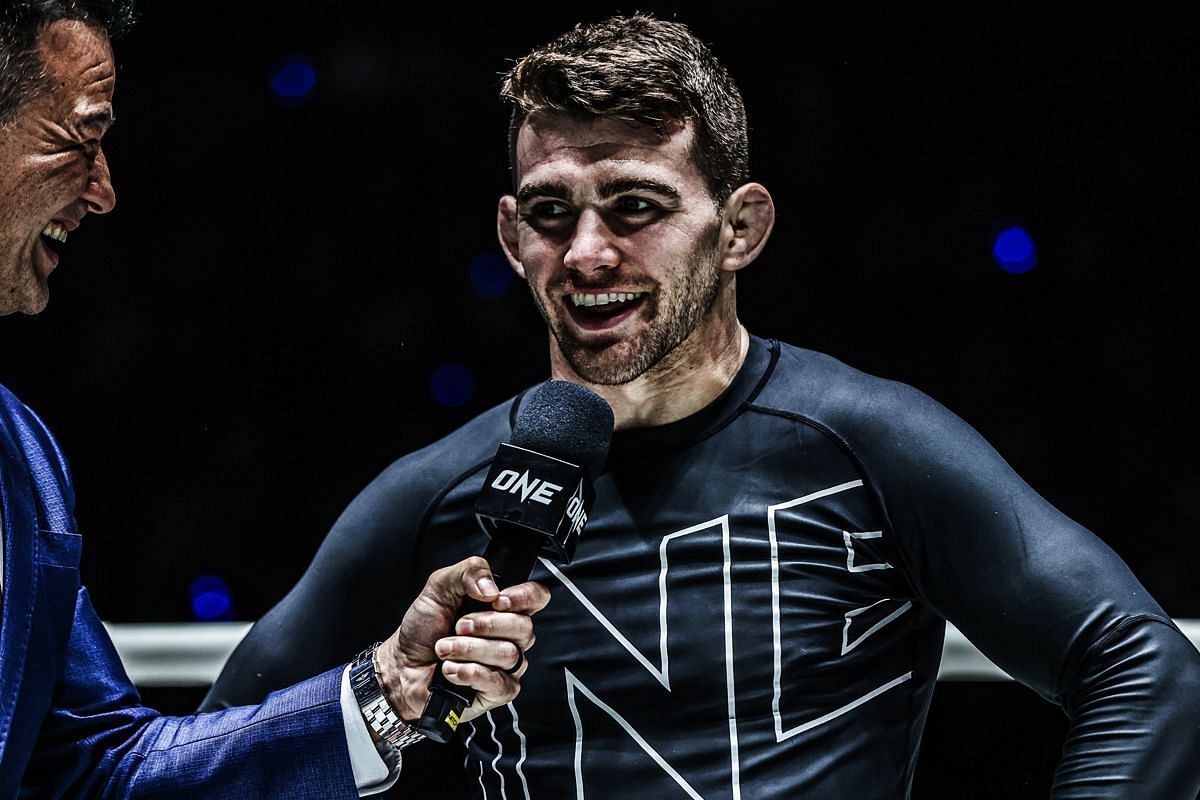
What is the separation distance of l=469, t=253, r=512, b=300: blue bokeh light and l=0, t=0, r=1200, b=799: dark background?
0.6 inches

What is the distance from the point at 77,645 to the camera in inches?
58.7

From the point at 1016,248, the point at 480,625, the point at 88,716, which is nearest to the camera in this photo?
the point at 480,625

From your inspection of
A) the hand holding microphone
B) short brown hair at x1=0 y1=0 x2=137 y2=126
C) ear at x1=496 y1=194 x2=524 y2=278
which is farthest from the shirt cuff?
short brown hair at x1=0 y1=0 x2=137 y2=126

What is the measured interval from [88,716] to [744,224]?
86 cm

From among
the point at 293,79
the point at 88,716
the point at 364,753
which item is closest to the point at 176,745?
the point at 88,716

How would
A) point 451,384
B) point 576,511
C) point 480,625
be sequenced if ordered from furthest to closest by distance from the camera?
point 451,384, point 576,511, point 480,625

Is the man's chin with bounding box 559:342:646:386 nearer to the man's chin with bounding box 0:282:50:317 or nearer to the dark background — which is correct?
the man's chin with bounding box 0:282:50:317

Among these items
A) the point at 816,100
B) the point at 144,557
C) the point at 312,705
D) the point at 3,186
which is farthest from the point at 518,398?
the point at 144,557

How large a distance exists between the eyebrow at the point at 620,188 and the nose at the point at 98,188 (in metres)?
0.43

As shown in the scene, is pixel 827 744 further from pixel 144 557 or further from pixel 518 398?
pixel 144 557

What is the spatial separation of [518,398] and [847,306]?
694 millimetres

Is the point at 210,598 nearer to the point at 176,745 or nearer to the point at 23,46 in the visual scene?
the point at 176,745

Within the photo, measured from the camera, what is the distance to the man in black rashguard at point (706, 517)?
1.48 m

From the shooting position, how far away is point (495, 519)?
3.97 ft
